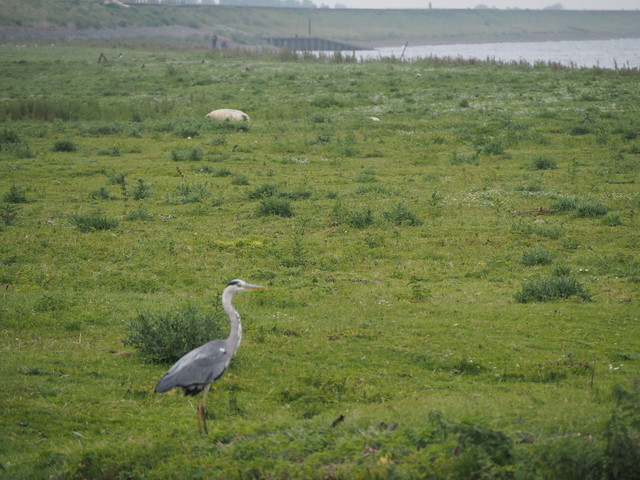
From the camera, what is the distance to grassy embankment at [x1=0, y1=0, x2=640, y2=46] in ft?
363

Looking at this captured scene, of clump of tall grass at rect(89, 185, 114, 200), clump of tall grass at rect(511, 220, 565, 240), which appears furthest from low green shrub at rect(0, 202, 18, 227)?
clump of tall grass at rect(511, 220, 565, 240)

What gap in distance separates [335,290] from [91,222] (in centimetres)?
741

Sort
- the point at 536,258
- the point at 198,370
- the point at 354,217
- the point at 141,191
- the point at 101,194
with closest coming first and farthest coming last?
the point at 198,370
the point at 536,258
the point at 354,217
the point at 101,194
the point at 141,191

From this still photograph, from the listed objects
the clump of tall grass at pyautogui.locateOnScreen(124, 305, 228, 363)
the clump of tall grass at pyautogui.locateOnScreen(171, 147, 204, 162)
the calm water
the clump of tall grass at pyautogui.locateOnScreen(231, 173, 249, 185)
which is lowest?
the clump of tall grass at pyautogui.locateOnScreen(124, 305, 228, 363)

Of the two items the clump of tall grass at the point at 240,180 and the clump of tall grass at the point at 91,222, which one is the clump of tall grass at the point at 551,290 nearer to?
the clump of tall grass at the point at 91,222

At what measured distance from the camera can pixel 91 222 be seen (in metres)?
17.5

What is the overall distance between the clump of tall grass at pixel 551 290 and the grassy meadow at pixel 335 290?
0.17 feet

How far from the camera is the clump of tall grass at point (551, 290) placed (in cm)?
1280

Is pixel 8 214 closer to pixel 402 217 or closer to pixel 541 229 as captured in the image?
pixel 402 217

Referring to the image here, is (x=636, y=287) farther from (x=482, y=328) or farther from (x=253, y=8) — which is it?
(x=253, y=8)

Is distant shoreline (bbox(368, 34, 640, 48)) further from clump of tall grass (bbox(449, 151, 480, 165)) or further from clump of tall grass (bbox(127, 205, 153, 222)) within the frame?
clump of tall grass (bbox(127, 205, 153, 222))

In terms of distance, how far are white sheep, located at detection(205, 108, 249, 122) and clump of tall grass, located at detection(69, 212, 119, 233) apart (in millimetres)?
16587

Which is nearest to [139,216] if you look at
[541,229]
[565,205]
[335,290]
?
[335,290]

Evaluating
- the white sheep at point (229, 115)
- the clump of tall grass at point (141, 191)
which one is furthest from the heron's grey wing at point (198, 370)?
the white sheep at point (229, 115)
